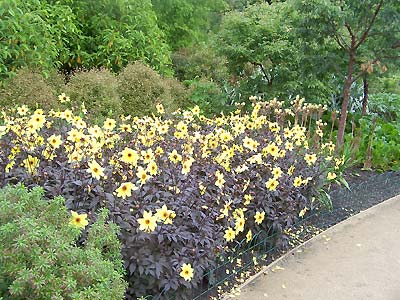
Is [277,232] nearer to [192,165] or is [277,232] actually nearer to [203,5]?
[192,165]

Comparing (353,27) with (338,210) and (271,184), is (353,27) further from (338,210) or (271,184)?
(271,184)

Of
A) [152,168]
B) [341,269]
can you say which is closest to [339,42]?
[341,269]

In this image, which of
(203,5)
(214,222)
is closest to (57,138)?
(214,222)

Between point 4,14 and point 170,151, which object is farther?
point 4,14

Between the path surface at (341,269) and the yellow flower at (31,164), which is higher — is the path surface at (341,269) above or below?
below

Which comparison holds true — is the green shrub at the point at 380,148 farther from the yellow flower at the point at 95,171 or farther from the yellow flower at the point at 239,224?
the yellow flower at the point at 95,171

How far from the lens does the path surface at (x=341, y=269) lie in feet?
A: 11.7

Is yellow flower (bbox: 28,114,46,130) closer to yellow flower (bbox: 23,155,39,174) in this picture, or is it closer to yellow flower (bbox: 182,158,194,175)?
yellow flower (bbox: 23,155,39,174)

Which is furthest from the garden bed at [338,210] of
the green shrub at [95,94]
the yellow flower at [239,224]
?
the green shrub at [95,94]

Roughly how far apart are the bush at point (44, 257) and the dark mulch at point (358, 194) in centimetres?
288

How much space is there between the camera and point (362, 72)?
20.4 feet

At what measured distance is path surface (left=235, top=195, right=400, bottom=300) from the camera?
356 centimetres

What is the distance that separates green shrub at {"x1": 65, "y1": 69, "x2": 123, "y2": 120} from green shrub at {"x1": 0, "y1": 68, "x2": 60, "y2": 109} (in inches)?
15.5

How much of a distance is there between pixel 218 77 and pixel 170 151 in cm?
570
